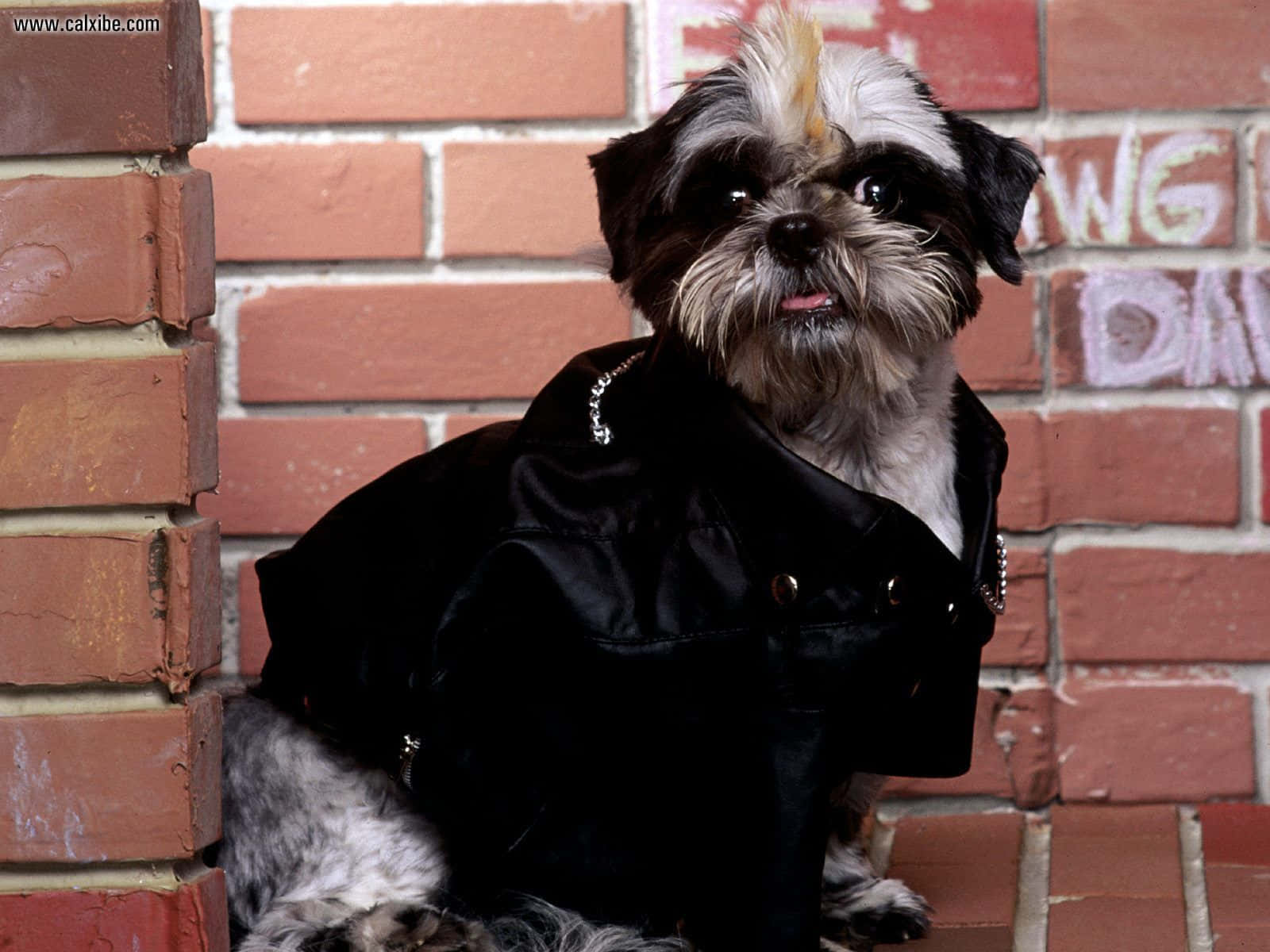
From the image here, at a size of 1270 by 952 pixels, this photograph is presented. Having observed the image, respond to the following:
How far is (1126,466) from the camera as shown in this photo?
1.96 metres

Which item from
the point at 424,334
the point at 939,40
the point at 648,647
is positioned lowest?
the point at 648,647

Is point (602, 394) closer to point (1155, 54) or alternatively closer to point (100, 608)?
point (100, 608)

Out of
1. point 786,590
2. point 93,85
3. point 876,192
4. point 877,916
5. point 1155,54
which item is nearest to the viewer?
point 93,85

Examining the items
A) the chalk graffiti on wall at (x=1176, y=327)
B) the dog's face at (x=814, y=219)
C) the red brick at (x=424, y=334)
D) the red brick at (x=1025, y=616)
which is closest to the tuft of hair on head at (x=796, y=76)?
the dog's face at (x=814, y=219)

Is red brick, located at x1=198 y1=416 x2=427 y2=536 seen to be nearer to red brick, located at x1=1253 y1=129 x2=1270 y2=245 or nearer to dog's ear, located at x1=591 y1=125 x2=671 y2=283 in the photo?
dog's ear, located at x1=591 y1=125 x2=671 y2=283

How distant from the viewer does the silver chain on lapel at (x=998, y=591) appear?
4.97 ft

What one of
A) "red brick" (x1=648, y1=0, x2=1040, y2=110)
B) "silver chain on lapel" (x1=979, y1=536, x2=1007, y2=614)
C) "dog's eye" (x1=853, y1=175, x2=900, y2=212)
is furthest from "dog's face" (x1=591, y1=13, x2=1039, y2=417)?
"red brick" (x1=648, y1=0, x2=1040, y2=110)

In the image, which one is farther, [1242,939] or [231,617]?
[231,617]

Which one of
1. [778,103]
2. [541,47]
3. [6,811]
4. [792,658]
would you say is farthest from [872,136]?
[6,811]

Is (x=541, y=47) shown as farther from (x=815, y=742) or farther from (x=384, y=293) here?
(x=815, y=742)

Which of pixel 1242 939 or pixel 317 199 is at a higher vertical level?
pixel 317 199

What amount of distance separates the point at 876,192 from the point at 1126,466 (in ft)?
2.14

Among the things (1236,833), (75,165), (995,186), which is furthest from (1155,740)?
(75,165)

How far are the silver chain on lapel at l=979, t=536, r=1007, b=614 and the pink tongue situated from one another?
0.30m
